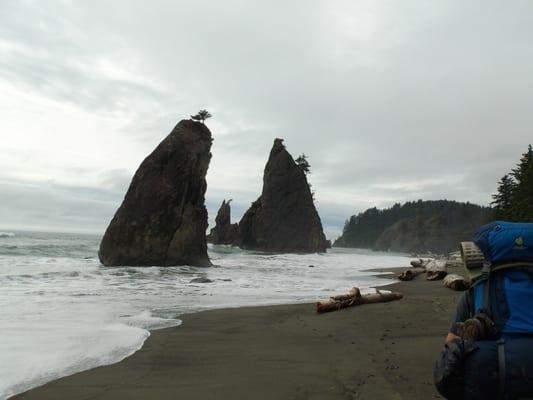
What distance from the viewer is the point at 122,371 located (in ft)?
15.9

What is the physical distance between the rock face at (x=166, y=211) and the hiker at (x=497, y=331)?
70.9 feet

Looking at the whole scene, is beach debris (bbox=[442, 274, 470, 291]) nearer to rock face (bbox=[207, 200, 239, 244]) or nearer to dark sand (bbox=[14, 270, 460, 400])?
dark sand (bbox=[14, 270, 460, 400])

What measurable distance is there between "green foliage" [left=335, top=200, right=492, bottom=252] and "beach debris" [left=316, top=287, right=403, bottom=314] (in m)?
69.3

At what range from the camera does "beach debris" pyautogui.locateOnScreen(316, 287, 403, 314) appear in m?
8.79

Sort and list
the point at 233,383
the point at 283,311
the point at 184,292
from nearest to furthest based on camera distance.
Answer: the point at 233,383 → the point at 283,311 → the point at 184,292

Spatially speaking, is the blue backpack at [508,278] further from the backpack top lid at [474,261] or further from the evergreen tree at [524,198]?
the evergreen tree at [524,198]

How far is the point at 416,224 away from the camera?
411 ft

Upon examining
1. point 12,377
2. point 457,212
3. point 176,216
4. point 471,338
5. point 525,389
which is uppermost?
point 457,212

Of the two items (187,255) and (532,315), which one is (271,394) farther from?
(187,255)

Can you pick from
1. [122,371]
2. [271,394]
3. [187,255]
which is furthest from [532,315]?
[187,255]

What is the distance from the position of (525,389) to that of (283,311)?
687 cm

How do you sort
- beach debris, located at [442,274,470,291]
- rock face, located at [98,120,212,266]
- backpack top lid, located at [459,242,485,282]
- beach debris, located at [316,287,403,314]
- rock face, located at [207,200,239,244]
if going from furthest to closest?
rock face, located at [207,200,239,244]
rock face, located at [98,120,212,266]
beach debris, located at [442,274,470,291]
beach debris, located at [316,287,403,314]
backpack top lid, located at [459,242,485,282]

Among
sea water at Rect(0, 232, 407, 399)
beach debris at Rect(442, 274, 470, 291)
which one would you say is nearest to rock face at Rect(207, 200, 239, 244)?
sea water at Rect(0, 232, 407, 399)

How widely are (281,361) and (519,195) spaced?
3945 centimetres
